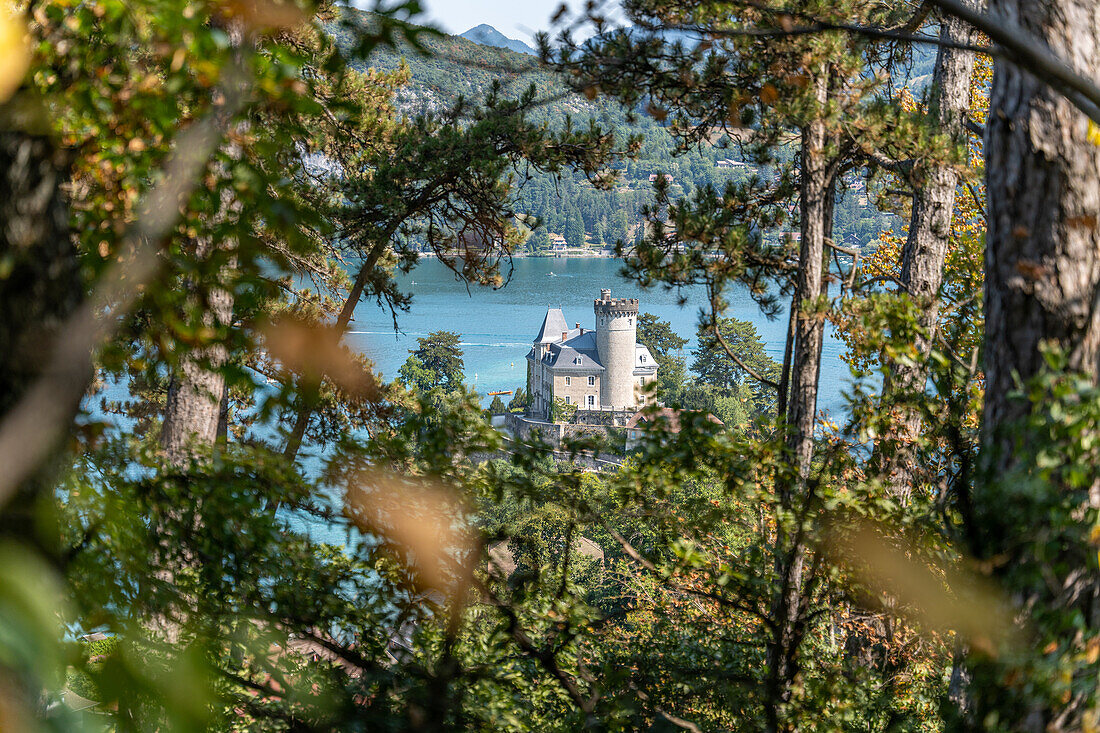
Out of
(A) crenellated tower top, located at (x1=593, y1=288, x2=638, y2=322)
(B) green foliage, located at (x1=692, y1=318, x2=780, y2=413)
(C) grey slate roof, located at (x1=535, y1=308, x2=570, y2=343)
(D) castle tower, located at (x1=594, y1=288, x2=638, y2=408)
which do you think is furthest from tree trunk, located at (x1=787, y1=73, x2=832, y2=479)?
(C) grey slate roof, located at (x1=535, y1=308, x2=570, y2=343)

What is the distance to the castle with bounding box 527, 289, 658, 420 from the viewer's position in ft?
192

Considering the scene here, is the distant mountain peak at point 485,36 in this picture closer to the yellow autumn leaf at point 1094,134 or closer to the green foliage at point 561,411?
the yellow autumn leaf at point 1094,134

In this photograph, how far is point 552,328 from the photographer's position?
210 feet

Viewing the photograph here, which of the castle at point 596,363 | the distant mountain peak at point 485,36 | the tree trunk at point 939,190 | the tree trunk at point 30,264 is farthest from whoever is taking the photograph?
the castle at point 596,363

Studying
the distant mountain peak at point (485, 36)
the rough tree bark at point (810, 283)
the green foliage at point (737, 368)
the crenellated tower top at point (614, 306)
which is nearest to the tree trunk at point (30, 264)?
the distant mountain peak at point (485, 36)

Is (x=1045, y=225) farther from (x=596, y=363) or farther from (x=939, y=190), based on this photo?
(x=596, y=363)

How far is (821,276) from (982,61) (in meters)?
8.55

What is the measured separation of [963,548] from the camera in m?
2.43

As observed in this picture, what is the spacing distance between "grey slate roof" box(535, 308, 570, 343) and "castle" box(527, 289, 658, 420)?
12cm

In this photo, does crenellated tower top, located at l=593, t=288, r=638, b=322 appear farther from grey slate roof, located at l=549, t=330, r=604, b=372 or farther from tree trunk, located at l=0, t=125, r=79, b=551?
tree trunk, located at l=0, t=125, r=79, b=551

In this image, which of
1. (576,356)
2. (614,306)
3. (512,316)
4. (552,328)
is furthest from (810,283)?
(512,316)

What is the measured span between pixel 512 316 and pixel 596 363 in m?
31.9

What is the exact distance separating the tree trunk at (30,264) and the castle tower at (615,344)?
Result: 5648 cm

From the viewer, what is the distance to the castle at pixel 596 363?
192 feet
